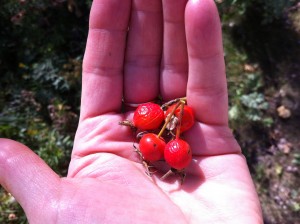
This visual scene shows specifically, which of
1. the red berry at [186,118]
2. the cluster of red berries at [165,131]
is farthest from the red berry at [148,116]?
the red berry at [186,118]

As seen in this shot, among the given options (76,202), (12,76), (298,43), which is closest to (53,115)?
(12,76)

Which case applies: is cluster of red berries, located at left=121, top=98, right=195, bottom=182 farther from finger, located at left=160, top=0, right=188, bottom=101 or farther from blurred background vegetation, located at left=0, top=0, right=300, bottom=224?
blurred background vegetation, located at left=0, top=0, right=300, bottom=224

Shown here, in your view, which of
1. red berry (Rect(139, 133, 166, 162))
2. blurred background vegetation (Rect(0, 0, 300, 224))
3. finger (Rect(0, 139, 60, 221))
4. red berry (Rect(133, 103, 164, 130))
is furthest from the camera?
blurred background vegetation (Rect(0, 0, 300, 224))

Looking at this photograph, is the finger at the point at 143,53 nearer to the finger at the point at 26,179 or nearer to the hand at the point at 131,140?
the hand at the point at 131,140

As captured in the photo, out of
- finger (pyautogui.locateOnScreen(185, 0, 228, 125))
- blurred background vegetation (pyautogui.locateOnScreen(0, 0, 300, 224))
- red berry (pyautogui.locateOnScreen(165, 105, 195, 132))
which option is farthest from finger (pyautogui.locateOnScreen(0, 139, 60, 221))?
blurred background vegetation (pyautogui.locateOnScreen(0, 0, 300, 224))

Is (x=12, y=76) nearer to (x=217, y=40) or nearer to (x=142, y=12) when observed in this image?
(x=142, y=12)

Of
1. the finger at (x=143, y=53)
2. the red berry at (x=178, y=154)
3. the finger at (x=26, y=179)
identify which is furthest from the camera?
the finger at (x=143, y=53)
